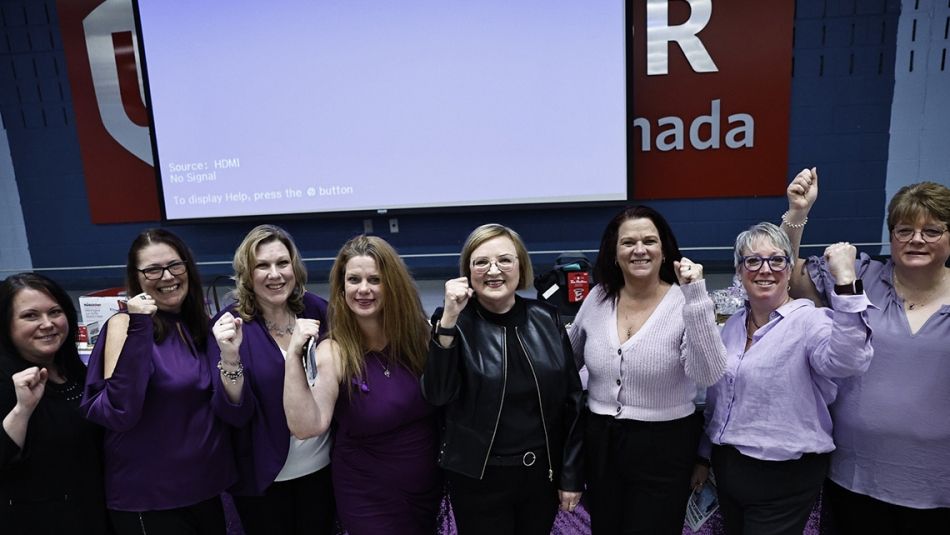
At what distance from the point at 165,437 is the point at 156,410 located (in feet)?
0.28

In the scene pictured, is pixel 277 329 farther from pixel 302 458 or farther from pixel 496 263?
pixel 496 263

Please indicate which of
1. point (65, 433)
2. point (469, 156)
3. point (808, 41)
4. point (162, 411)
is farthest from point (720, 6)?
point (65, 433)

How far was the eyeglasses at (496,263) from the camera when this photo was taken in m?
1.49

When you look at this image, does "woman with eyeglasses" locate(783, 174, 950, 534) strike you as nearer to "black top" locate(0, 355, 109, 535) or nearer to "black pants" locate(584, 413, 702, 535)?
"black pants" locate(584, 413, 702, 535)

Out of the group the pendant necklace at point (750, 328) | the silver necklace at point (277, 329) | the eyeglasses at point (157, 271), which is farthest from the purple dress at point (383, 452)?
the pendant necklace at point (750, 328)

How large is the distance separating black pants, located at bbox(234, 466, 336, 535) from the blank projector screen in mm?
2155

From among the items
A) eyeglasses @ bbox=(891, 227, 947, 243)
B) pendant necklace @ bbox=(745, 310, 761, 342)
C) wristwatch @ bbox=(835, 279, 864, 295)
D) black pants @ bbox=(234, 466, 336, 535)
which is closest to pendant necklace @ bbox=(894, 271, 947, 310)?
eyeglasses @ bbox=(891, 227, 947, 243)

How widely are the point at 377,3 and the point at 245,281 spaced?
2344 millimetres

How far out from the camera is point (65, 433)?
4.97ft

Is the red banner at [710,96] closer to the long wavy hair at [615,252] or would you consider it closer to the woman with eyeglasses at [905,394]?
the long wavy hair at [615,252]

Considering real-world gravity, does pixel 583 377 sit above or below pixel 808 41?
below

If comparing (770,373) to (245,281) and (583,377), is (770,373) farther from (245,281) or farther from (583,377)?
(245,281)

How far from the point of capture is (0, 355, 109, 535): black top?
4.85 feet

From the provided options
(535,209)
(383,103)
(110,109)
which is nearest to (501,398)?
(535,209)
